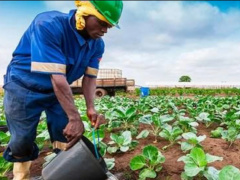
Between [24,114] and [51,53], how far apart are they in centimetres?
60

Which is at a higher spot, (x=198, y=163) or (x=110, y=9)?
(x=110, y=9)

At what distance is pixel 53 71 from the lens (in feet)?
6.14

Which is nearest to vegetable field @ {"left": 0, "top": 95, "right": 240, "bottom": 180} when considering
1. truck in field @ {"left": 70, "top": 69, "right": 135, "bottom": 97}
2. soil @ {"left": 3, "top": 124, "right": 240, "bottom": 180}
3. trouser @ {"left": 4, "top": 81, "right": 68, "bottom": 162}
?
soil @ {"left": 3, "top": 124, "right": 240, "bottom": 180}

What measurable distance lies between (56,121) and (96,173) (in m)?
0.68

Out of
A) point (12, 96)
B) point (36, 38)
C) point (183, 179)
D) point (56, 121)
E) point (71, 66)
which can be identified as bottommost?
point (183, 179)

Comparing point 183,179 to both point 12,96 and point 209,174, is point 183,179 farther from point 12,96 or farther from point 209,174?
point 12,96

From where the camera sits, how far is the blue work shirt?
1.88 m

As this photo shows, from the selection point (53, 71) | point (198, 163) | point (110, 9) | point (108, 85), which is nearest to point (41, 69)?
point (53, 71)

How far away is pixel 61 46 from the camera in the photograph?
2.07 meters

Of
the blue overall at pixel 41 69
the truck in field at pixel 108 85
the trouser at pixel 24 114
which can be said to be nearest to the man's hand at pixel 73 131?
the blue overall at pixel 41 69

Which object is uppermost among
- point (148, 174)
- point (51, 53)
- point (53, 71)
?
point (51, 53)

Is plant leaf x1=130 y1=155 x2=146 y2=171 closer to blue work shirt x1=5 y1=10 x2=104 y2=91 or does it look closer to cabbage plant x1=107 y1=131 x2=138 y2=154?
cabbage plant x1=107 y1=131 x2=138 y2=154

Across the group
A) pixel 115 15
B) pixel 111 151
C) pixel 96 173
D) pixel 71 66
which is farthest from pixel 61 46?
pixel 111 151

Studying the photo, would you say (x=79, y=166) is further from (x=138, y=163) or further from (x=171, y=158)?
(x=171, y=158)
